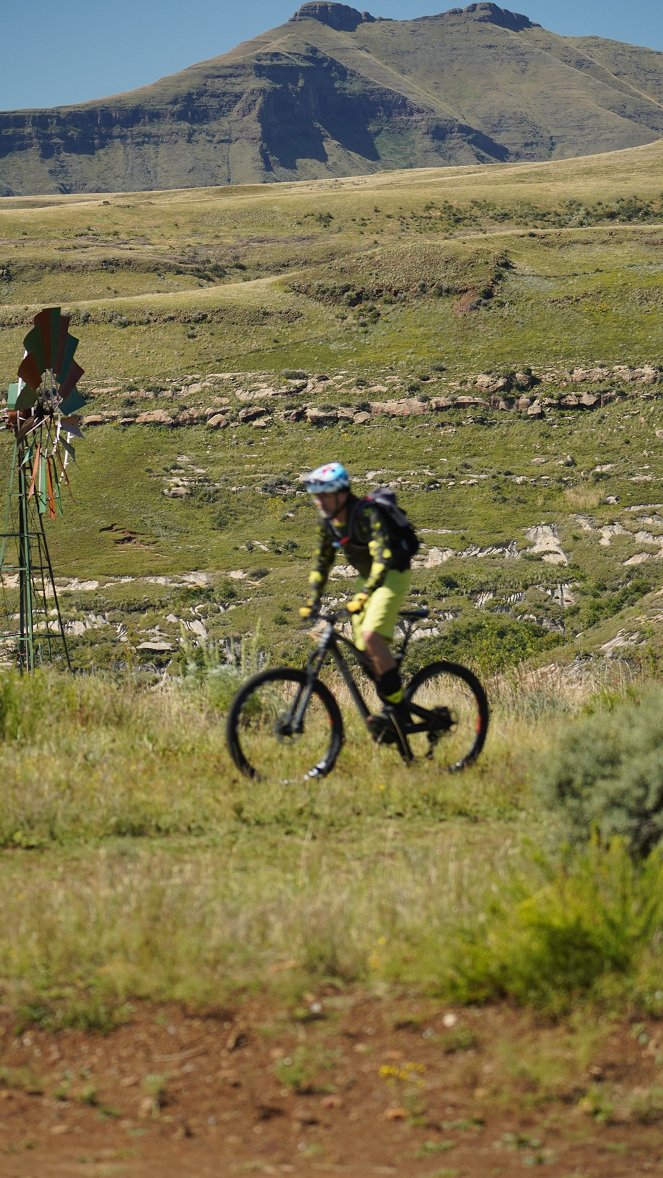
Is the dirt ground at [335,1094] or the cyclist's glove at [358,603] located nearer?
the dirt ground at [335,1094]

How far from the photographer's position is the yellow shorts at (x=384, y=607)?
6742mm

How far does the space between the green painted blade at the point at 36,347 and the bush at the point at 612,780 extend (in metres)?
9.77

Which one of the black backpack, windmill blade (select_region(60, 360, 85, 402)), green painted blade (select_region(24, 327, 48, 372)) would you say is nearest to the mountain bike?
the black backpack

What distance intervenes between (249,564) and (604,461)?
14.4 metres

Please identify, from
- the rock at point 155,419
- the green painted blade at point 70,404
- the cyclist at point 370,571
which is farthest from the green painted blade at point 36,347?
the rock at point 155,419

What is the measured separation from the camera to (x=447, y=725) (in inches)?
287

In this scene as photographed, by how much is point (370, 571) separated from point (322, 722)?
1111 mm

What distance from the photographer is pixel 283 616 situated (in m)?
30.8

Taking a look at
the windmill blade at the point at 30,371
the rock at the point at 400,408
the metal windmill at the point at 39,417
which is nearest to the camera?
the metal windmill at the point at 39,417

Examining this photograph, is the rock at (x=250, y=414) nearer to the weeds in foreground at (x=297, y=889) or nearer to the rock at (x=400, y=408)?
the rock at (x=400, y=408)

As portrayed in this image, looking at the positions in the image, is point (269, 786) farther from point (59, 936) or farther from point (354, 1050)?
point (354, 1050)

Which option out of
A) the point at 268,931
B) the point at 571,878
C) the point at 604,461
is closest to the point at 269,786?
the point at 268,931

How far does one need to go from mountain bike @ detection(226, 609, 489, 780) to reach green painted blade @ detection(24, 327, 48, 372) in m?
7.93

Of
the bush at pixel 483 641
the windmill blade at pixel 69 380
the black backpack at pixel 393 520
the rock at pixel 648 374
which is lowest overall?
the bush at pixel 483 641
